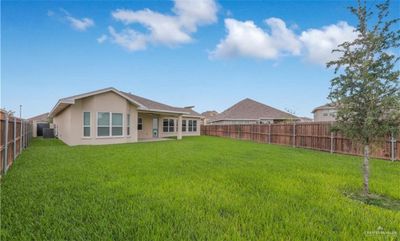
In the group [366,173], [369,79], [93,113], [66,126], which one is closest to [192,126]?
[66,126]

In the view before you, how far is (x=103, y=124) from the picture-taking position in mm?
15195

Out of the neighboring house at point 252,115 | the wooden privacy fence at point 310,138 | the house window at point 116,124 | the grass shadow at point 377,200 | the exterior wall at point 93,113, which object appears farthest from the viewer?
the neighboring house at point 252,115

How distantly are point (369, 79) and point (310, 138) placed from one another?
1100 cm

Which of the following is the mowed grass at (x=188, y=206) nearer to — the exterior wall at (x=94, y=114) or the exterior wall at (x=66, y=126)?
the exterior wall at (x=94, y=114)

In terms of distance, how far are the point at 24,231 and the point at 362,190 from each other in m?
6.67

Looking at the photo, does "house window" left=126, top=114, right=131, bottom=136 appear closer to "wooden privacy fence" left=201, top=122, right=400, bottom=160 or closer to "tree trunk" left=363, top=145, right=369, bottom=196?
"wooden privacy fence" left=201, top=122, right=400, bottom=160

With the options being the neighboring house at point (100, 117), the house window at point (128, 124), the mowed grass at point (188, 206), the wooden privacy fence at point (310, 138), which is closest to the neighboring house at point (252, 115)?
the wooden privacy fence at point (310, 138)

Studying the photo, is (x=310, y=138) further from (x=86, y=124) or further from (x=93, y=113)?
(x=86, y=124)

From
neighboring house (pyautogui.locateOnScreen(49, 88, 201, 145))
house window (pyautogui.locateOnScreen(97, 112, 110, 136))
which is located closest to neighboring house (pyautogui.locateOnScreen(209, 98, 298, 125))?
neighboring house (pyautogui.locateOnScreen(49, 88, 201, 145))

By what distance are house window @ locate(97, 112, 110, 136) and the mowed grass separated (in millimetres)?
8476

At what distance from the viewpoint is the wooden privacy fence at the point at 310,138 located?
34.5 ft

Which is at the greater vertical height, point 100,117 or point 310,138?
point 100,117

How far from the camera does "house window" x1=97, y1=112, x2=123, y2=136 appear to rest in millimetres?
15023

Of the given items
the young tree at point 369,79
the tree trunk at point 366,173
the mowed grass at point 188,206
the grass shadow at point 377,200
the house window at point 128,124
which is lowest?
the grass shadow at point 377,200
